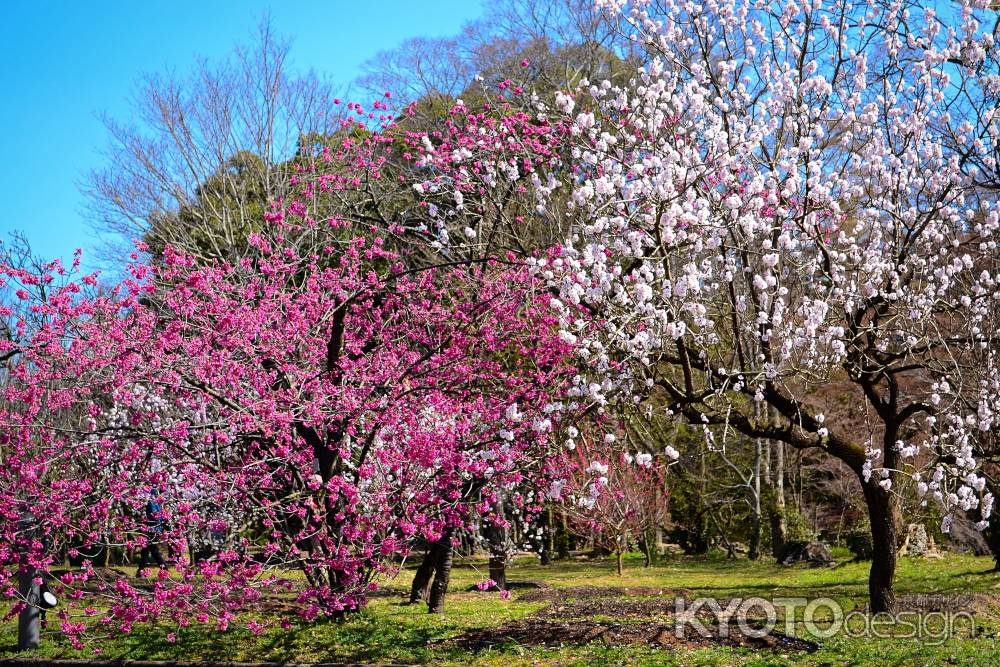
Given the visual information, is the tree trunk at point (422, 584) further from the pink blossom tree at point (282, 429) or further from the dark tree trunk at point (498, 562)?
the pink blossom tree at point (282, 429)

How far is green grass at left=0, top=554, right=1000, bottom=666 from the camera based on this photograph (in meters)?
7.65

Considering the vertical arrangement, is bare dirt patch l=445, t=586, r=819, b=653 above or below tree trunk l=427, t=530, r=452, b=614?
below

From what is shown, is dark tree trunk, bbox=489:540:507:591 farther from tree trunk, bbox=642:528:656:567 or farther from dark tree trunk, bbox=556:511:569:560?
dark tree trunk, bbox=556:511:569:560

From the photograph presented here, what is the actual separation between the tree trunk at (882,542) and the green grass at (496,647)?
1075mm

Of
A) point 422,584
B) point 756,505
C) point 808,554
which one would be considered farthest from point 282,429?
point 756,505

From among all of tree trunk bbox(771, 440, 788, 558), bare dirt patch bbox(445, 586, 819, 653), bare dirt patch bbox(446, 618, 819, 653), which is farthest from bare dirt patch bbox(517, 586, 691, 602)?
tree trunk bbox(771, 440, 788, 558)

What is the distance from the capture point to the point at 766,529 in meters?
23.6

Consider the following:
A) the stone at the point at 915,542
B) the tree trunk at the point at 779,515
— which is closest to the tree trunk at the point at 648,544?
the tree trunk at the point at 779,515

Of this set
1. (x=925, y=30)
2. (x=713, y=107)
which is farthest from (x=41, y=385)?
(x=925, y=30)

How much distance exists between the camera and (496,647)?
8.81 meters

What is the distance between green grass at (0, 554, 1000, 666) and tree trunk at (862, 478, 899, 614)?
3.53 ft

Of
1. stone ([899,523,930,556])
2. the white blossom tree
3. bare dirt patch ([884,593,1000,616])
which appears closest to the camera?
the white blossom tree

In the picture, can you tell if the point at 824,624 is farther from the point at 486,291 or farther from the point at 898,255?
the point at 486,291

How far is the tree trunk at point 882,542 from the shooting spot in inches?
381
